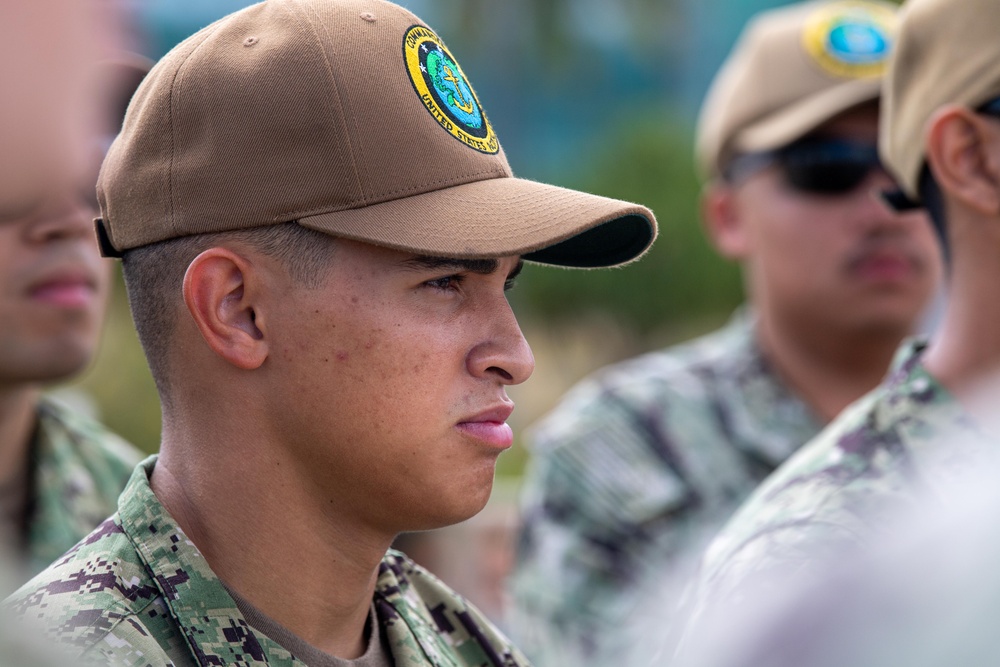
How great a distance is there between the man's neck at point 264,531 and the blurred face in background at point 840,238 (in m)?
2.56

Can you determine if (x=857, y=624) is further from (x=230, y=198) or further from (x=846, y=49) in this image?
(x=846, y=49)

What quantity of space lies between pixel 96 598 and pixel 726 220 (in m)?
3.39

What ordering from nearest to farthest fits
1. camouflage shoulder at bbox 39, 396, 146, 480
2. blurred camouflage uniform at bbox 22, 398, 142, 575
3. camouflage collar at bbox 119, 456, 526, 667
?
1. camouflage collar at bbox 119, 456, 526, 667
2. blurred camouflage uniform at bbox 22, 398, 142, 575
3. camouflage shoulder at bbox 39, 396, 146, 480

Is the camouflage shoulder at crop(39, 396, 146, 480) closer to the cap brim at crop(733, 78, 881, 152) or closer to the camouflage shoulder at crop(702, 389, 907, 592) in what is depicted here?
the camouflage shoulder at crop(702, 389, 907, 592)

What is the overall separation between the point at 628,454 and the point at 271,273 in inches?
106

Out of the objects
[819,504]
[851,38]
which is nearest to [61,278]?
[819,504]

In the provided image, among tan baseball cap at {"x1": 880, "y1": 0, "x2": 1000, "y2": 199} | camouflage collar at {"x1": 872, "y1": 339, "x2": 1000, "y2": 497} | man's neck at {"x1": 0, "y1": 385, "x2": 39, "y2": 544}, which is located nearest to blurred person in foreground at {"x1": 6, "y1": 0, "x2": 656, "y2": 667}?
camouflage collar at {"x1": 872, "y1": 339, "x2": 1000, "y2": 497}

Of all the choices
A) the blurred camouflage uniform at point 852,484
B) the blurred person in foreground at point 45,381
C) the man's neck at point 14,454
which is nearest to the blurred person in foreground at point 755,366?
the blurred camouflage uniform at point 852,484

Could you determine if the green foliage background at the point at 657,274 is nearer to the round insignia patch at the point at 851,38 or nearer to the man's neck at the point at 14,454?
the round insignia patch at the point at 851,38

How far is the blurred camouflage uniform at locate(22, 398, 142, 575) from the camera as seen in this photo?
297cm

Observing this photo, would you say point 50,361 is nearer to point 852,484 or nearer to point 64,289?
point 64,289

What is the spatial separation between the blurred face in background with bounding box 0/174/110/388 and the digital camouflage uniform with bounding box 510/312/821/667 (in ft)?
6.04

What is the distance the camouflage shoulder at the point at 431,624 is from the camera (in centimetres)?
200

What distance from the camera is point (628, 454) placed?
4.36 metres
